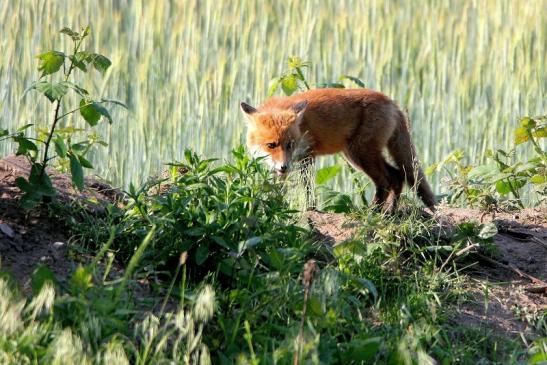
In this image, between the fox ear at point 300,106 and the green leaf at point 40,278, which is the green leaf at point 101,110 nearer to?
the green leaf at point 40,278

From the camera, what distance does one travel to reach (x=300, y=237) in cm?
452

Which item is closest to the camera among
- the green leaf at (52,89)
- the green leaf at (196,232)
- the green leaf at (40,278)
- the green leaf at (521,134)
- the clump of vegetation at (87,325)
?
the clump of vegetation at (87,325)

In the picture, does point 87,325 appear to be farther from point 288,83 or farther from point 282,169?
point 288,83

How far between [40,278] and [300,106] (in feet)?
9.25

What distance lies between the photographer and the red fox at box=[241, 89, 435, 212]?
242 inches

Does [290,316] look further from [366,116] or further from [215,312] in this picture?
[366,116]

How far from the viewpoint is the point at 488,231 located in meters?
4.88

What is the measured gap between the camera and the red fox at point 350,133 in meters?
6.15

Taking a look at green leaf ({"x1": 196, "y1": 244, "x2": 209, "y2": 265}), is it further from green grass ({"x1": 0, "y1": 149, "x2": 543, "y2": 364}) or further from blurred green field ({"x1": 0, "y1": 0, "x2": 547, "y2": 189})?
blurred green field ({"x1": 0, "y1": 0, "x2": 547, "y2": 189})

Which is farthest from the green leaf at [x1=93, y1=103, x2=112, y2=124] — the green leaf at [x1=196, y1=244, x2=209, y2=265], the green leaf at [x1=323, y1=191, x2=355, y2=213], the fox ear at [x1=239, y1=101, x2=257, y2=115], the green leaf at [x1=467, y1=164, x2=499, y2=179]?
the green leaf at [x1=467, y1=164, x2=499, y2=179]

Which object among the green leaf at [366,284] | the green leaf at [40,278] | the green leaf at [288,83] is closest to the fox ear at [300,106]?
the green leaf at [288,83]

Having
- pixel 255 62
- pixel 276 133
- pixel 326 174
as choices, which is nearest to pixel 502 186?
pixel 326 174

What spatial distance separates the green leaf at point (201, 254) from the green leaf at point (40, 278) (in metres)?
0.70

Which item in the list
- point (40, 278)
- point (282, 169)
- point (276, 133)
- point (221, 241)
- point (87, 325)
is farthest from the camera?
point (276, 133)
